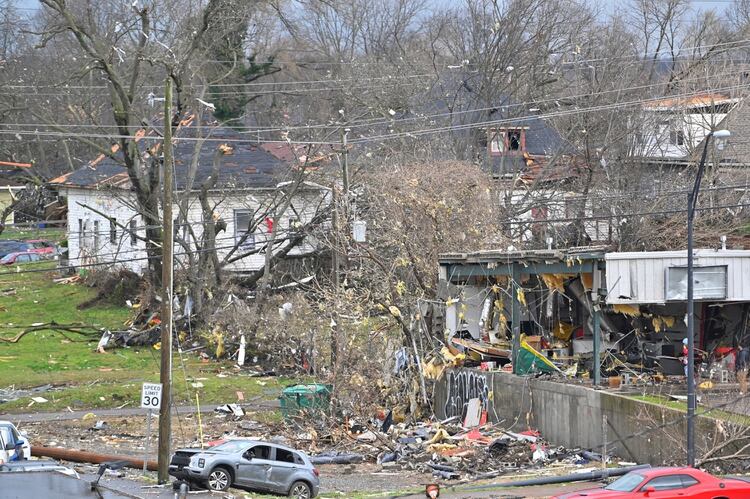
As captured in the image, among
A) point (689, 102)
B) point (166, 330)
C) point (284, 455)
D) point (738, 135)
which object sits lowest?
point (284, 455)

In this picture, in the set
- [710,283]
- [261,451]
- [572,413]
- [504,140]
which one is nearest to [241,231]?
[504,140]

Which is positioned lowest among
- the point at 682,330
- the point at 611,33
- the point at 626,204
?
the point at 682,330

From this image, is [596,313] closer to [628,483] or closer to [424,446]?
[424,446]

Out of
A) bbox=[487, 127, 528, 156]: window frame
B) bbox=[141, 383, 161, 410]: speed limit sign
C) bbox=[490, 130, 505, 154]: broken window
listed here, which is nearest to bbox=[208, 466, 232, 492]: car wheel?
bbox=[141, 383, 161, 410]: speed limit sign

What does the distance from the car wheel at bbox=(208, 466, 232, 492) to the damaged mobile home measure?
33.5 feet

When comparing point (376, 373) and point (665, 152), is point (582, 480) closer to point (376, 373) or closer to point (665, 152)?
point (376, 373)

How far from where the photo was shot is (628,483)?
61.0ft

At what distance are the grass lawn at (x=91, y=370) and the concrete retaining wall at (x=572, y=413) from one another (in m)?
6.90

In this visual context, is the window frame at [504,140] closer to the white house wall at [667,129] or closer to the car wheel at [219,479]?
the white house wall at [667,129]

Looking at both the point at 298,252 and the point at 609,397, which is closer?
the point at 609,397

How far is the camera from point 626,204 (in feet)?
148

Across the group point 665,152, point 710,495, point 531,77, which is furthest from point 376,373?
point 531,77

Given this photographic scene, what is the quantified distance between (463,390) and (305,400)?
15.0 feet

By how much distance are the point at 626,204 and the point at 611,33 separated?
21247mm
